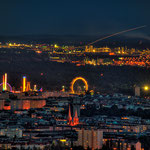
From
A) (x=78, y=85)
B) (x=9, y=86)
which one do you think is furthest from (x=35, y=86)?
(x=78, y=85)

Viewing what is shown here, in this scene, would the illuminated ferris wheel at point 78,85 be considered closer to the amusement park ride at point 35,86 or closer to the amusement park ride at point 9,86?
the amusement park ride at point 35,86

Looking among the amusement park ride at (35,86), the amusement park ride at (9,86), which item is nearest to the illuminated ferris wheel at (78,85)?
the amusement park ride at (35,86)

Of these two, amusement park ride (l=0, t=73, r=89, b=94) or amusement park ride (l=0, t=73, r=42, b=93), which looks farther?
amusement park ride (l=0, t=73, r=89, b=94)

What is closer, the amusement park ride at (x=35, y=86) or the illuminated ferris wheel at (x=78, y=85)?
the amusement park ride at (x=35, y=86)

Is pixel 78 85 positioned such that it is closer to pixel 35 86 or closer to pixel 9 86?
pixel 35 86

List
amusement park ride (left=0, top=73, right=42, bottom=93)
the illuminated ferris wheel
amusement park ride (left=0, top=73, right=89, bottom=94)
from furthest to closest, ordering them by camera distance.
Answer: the illuminated ferris wheel, amusement park ride (left=0, top=73, right=89, bottom=94), amusement park ride (left=0, top=73, right=42, bottom=93)

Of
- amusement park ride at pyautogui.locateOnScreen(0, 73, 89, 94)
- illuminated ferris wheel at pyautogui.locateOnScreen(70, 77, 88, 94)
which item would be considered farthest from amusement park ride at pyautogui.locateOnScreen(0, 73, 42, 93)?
illuminated ferris wheel at pyautogui.locateOnScreen(70, 77, 88, 94)

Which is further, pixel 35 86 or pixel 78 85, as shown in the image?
pixel 78 85

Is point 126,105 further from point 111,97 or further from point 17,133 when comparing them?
point 17,133

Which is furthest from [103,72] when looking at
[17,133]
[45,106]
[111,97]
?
[17,133]

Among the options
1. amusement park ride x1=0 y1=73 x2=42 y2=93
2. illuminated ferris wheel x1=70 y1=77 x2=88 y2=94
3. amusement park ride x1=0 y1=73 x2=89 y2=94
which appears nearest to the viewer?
amusement park ride x1=0 y1=73 x2=42 y2=93

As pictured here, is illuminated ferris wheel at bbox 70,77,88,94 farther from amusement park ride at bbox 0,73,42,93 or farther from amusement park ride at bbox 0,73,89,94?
amusement park ride at bbox 0,73,42,93
